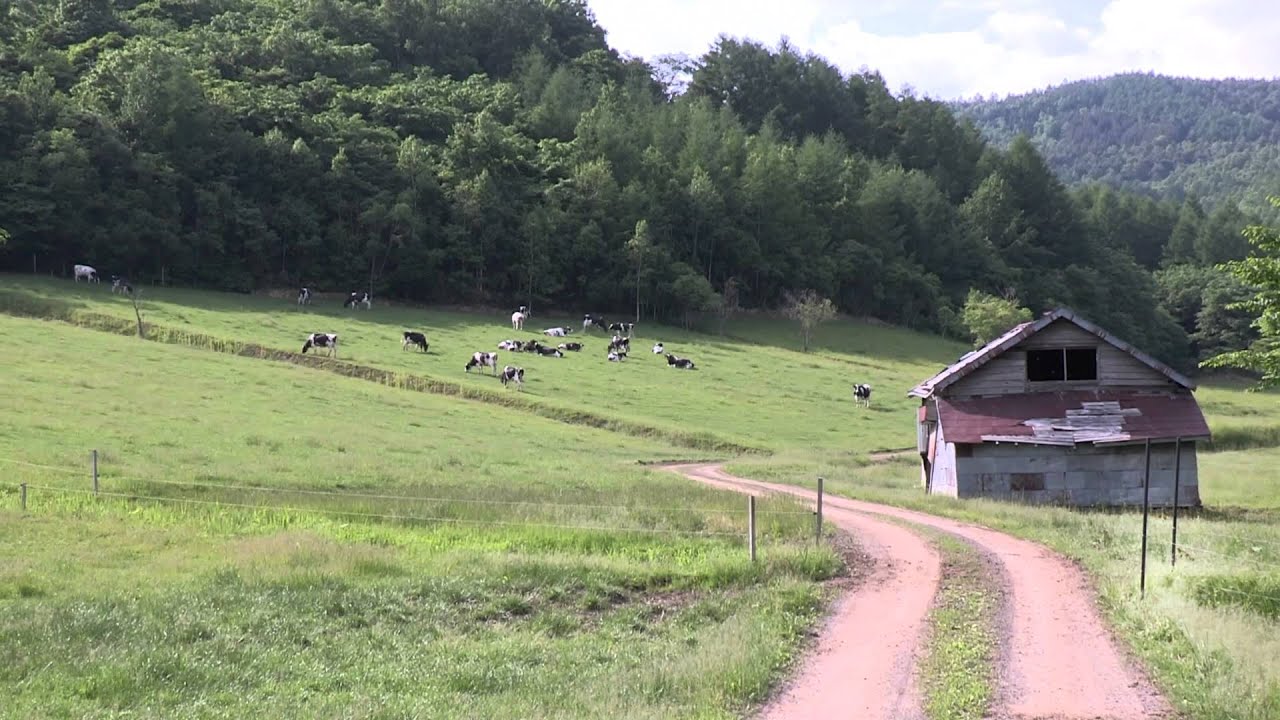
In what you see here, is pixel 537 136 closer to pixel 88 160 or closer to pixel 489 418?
pixel 88 160

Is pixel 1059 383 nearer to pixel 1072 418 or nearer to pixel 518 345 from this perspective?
pixel 1072 418

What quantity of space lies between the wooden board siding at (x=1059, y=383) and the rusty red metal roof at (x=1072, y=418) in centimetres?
30

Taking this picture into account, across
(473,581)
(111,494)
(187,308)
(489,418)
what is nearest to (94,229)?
(187,308)

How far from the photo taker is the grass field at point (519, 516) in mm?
11453

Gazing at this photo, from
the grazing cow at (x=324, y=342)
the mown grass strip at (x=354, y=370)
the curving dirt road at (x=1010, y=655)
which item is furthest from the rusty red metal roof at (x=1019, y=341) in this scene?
the grazing cow at (x=324, y=342)

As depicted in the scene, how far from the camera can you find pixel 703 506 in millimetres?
23172

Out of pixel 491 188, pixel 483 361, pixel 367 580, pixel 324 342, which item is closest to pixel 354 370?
pixel 324 342

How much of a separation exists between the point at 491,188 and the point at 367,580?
7176 centimetres

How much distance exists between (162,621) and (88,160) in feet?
226

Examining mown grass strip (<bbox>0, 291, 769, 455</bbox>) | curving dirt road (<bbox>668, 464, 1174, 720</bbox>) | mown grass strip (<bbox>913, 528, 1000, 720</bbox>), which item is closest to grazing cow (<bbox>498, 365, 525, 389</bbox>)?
mown grass strip (<bbox>0, 291, 769, 455</bbox>)

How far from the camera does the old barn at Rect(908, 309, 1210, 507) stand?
32.6m

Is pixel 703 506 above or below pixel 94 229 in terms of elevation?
below

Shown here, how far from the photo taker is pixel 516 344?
5969 cm

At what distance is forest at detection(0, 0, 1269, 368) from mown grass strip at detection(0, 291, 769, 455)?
35.7ft
